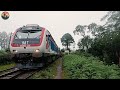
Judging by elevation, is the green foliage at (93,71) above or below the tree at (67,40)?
below

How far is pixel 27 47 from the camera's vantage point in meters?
15.0

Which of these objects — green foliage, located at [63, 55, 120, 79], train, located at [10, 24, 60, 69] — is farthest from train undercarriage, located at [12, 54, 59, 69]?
green foliage, located at [63, 55, 120, 79]

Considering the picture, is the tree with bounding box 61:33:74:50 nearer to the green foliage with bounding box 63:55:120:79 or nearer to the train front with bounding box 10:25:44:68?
the green foliage with bounding box 63:55:120:79

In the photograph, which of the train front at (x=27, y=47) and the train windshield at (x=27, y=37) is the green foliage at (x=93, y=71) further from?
the train windshield at (x=27, y=37)

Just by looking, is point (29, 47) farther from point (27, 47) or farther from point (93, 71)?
point (93, 71)

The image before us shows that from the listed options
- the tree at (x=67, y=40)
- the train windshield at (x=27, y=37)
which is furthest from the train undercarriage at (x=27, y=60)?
the tree at (x=67, y=40)

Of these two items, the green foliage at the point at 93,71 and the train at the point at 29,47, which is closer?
the green foliage at the point at 93,71

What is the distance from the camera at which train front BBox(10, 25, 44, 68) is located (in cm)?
1497

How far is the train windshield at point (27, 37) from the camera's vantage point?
600 inches
